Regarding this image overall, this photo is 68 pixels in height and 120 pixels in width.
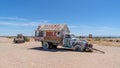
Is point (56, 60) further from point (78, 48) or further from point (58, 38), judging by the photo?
point (58, 38)

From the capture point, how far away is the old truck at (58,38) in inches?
1016

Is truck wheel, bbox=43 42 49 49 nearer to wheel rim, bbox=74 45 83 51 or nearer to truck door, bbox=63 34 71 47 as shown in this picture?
truck door, bbox=63 34 71 47

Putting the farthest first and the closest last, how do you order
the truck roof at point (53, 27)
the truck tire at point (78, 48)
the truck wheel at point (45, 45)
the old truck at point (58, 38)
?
1. the truck wheel at point (45, 45)
2. the truck roof at point (53, 27)
3. the old truck at point (58, 38)
4. the truck tire at point (78, 48)

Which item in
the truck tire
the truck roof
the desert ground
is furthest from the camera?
the truck roof

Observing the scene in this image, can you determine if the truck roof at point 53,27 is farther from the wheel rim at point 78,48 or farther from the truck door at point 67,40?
the wheel rim at point 78,48

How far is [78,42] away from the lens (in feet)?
84.7

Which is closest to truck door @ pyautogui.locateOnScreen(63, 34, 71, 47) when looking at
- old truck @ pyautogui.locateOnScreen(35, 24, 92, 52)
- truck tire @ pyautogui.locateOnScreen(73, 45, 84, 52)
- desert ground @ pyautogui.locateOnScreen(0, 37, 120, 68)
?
old truck @ pyautogui.locateOnScreen(35, 24, 92, 52)

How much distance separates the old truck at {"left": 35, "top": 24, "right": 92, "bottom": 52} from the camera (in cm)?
2581

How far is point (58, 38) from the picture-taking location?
27.4 meters

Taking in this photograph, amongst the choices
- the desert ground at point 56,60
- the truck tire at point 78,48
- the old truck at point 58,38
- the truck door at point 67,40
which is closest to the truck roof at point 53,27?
the old truck at point 58,38

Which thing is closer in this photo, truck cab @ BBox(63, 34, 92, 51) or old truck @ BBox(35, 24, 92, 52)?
truck cab @ BBox(63, 34, 92, 51)

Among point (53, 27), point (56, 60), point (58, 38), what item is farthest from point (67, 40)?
point (56, 60)

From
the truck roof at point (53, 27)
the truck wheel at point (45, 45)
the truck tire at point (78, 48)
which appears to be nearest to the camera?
the truck tire at point (78, 48)

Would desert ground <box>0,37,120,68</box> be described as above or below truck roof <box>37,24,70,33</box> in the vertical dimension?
below
